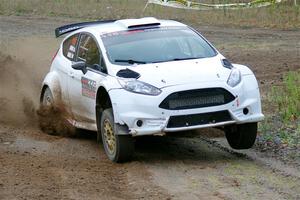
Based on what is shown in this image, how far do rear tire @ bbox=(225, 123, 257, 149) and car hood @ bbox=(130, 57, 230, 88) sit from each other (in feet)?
2.48

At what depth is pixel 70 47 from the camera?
12.1 metres

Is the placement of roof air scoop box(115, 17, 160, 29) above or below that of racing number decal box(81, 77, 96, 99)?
above

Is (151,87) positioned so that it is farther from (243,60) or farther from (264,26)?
(264,26)

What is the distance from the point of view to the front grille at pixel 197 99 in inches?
365

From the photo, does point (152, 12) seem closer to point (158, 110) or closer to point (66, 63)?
point (66, 63)

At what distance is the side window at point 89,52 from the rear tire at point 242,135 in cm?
199

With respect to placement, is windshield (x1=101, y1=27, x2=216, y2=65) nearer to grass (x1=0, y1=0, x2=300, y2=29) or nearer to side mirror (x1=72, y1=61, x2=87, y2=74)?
side mirror (x1=72, y1=61, x2=87, y2=74)

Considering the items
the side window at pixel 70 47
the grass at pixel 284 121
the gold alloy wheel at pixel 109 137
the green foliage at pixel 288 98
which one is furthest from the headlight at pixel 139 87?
the green foliage at pixel 288 98

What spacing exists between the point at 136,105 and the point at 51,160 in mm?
1441

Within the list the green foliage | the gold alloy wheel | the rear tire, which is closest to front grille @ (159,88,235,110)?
the rear tire

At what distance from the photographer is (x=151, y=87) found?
30.7 ft

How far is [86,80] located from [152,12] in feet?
61.9

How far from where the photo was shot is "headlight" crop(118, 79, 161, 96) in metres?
9.30

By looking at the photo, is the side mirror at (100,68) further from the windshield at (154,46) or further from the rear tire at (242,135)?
the rear tire at (242,135)
